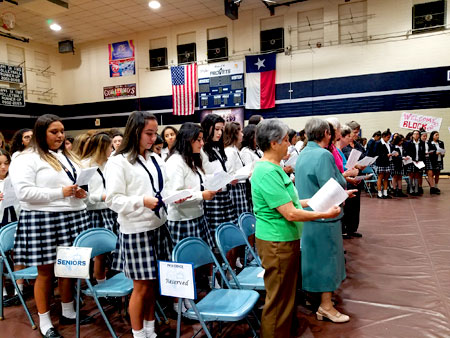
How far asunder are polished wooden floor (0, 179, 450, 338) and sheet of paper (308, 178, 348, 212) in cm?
124

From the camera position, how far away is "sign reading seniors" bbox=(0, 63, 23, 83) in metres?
12.6

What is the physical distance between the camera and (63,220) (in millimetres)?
2529

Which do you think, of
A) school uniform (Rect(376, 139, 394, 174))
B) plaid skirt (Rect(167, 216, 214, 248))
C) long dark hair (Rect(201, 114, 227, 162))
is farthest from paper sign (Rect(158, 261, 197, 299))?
school uniform (Rect(376, 139, 394, 174))

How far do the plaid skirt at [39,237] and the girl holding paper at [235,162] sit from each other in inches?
71.9

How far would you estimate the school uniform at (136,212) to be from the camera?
2062mm

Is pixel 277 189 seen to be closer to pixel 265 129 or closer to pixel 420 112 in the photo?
pixel 265 129

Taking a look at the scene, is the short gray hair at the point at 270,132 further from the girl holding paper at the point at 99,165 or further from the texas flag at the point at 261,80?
the texas flag at the point at 261,80

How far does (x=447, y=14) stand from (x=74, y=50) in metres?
14.8

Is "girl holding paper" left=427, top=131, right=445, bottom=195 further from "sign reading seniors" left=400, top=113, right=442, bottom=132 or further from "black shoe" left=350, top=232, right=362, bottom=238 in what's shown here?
"black shoe" left=350, top=232, right=362, bottom=238

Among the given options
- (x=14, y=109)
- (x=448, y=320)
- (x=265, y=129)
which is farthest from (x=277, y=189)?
(x=14, y=109)

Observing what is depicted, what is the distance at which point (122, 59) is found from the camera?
14.1 metres

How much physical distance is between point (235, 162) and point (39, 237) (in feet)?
7.01

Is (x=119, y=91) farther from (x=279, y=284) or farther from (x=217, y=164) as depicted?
(x=279, y=284)

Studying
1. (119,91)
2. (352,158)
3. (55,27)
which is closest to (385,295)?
(352,158)
